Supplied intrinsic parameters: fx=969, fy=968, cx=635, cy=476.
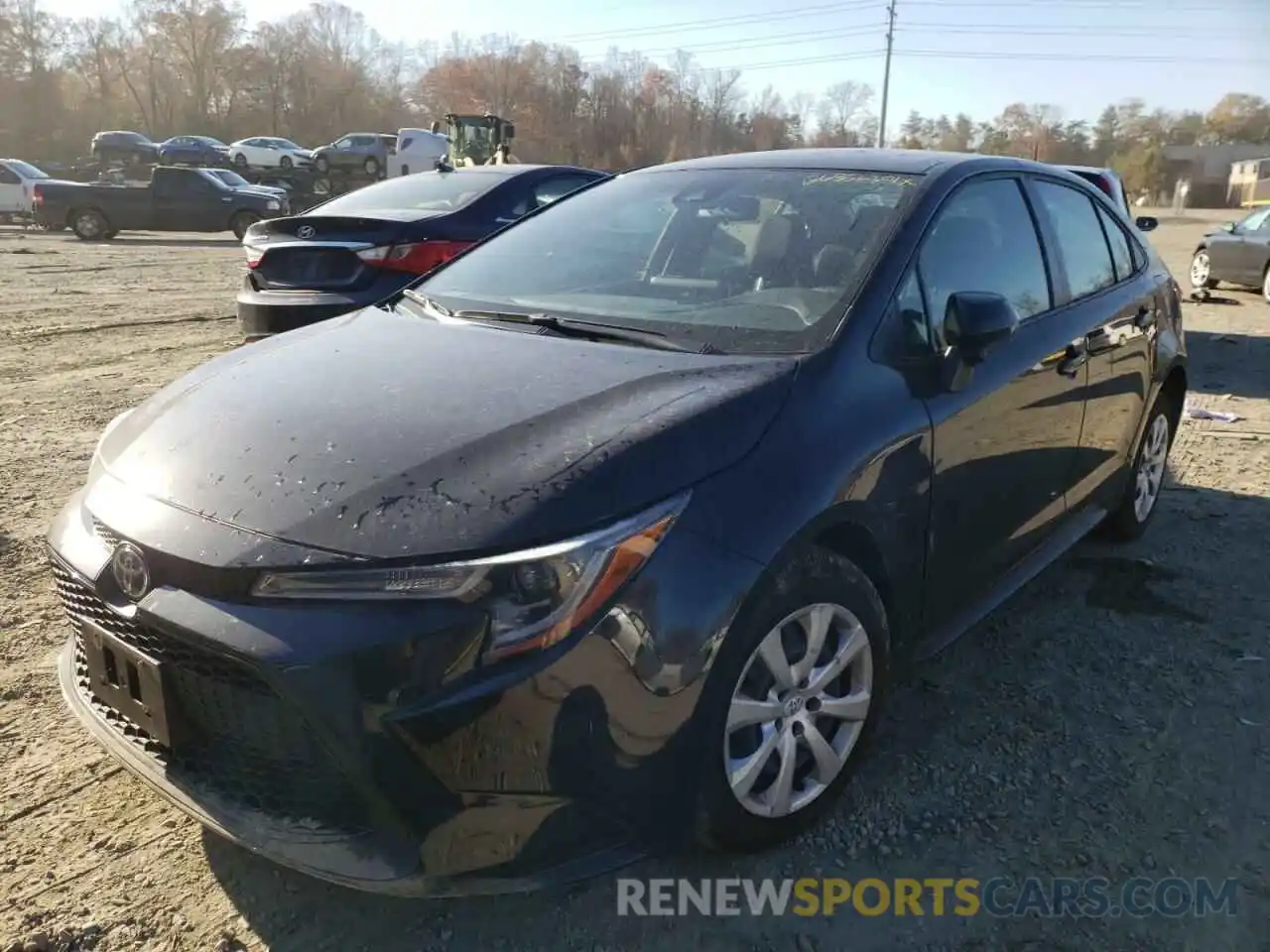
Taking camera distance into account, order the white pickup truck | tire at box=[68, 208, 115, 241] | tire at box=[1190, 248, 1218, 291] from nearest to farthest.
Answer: tire at box=[1190, 248, 1218, 291], tire at box=[68, 208, 115, 241], the white pickup truck

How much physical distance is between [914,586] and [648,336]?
99 centimetres

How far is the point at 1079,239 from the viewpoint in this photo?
3.82m

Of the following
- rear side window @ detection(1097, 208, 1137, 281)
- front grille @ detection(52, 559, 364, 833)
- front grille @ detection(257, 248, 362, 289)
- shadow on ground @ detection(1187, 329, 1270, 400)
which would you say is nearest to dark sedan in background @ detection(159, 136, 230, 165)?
front grille @ detection(257, 248, 362, 289)

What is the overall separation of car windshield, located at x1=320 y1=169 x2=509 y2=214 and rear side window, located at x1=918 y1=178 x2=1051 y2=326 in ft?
13.3

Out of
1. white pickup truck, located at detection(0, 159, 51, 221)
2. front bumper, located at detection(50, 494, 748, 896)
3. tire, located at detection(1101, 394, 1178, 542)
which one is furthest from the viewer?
white pickup truck, located at detection(0, 159, 51, 221)

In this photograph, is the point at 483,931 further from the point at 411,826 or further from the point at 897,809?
the point at 897,809

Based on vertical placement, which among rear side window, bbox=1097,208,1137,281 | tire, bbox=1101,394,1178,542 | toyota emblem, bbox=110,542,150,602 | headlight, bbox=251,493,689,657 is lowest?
tire, bbox=1101,394,1178,542

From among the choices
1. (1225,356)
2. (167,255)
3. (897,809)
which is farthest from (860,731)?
(167,255)

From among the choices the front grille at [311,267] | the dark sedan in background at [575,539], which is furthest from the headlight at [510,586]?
the front grille at [311,267]

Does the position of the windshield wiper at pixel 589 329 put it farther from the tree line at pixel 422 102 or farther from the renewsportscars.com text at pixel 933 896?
the tree line at pixel 422 102

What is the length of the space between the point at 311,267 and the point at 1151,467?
15.8 ft

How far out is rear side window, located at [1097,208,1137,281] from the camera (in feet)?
13.4

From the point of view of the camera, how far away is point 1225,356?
948cm

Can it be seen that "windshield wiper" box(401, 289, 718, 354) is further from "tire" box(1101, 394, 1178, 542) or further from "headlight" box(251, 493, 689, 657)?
"tire" box(1101, 394, 1178, 542)
